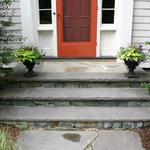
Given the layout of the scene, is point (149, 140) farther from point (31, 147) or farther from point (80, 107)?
point (31, 147)

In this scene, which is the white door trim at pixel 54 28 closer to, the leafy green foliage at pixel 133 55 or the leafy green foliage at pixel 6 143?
the leafy green foliage at pixel 133 55

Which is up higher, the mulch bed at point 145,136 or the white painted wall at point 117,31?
the white painted wall at point 117,31

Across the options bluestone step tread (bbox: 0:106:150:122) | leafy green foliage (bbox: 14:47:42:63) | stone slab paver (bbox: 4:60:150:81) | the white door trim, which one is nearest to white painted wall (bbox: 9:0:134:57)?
the white door trim

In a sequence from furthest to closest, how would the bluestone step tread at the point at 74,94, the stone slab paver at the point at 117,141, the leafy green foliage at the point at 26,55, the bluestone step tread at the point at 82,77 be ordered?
the bluestone step tread at the point at 82,77 < the leafy green foliage at the point at 26,55 < the bluestone step tread at the point at 74,94 < the stone slab paver at the point at 117,141

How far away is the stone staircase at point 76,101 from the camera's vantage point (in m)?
3.87

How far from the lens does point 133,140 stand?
3.61m

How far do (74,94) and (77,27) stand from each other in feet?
6.02

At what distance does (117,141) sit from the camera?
3.59m

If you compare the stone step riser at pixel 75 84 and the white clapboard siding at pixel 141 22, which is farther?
the white clapboard siding at pixel 141 22

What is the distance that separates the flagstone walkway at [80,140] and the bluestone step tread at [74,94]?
539mm

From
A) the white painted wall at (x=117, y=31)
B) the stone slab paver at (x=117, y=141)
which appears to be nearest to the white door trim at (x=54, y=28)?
the white painted wall at (x=117, y=31)

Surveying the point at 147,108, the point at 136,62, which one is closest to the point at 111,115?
the point at 147,108

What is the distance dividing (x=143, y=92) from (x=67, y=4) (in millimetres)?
2279

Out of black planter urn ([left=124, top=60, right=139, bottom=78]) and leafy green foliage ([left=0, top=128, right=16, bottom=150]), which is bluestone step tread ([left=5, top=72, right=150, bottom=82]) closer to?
black planter urn ([left=124, top=60, right=139, bottom=78])
